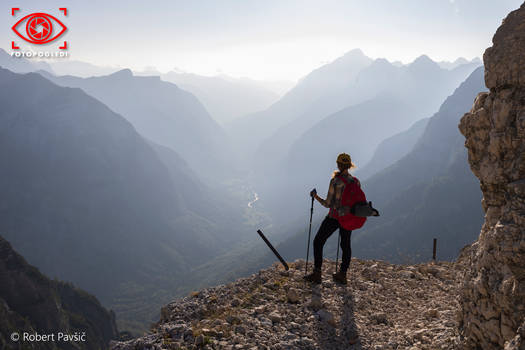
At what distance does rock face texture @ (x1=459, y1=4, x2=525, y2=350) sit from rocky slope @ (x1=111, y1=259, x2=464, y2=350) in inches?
38.5

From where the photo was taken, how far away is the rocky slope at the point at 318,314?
5.98 meters

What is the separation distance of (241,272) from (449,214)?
117399 mm

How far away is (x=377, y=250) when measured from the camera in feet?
481

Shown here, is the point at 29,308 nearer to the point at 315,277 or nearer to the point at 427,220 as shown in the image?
the point at 315,277

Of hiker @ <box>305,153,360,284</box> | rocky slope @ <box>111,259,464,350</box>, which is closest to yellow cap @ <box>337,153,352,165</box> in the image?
hiker @ <box>305,153,360,284</box>

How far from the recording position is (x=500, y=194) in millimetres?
4984

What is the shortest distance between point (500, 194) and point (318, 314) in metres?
4.46

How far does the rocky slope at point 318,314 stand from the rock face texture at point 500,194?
98cm

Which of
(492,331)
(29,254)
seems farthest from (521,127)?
(29,254)

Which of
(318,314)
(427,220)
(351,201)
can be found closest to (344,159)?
(351,201)

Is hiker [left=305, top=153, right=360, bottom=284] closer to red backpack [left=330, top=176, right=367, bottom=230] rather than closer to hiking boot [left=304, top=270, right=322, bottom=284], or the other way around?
red backpack [left=330, top=176, right=367, bottom=230]

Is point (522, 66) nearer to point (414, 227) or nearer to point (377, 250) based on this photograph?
point (377, 250)

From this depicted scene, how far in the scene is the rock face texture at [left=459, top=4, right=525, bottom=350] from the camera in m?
4.20

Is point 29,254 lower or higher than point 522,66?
higher
